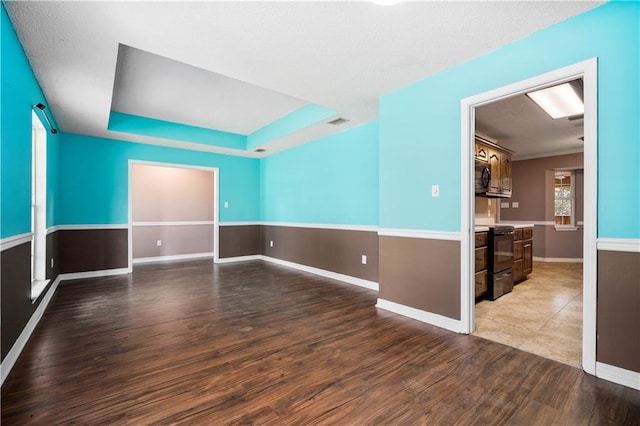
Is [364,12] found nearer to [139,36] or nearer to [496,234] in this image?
[139,36]

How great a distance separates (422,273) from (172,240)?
19.4 feet

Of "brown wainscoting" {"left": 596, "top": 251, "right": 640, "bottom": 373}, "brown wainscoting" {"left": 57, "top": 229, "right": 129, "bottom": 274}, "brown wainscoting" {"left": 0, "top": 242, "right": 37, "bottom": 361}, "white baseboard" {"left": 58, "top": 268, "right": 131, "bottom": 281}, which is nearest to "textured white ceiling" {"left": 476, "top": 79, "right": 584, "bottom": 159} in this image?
"brown wainscoting" {"left": 596, "top": 251, "right": 640, "bottom": 373}

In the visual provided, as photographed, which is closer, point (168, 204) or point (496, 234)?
point (496, 234)

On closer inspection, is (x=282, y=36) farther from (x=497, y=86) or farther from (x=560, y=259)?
(x=560, y=259)

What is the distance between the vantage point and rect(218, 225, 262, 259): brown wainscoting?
6180 mm

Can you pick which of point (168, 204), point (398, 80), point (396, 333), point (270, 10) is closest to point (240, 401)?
point (396, 333)

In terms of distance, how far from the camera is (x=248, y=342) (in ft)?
7.83

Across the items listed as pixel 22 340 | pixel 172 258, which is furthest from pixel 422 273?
pixel 172 258

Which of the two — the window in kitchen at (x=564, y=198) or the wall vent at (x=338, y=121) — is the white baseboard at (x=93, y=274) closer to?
the wall vent at (x=338, y=121)

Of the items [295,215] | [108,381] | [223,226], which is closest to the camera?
[108,381]

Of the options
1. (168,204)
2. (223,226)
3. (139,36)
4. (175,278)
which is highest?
(139,36)

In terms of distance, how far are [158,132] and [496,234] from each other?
532 centimetres

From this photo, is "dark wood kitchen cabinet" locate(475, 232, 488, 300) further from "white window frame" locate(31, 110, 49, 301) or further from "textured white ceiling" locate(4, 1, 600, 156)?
"white window frame" locate(31, 110, 49, 301)

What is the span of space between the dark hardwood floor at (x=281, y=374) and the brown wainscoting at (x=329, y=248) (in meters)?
1.22
